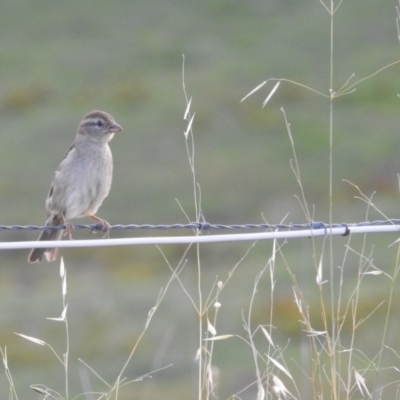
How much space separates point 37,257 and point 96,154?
109 cm

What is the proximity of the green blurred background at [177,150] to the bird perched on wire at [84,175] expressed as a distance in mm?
6811

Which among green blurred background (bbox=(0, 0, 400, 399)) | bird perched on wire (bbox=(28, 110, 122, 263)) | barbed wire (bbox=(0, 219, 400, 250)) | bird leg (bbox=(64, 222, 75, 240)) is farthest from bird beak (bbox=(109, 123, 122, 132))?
green blurred background (bbox=(0, 0, 400, 399))

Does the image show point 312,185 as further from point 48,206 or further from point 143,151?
point 48,206

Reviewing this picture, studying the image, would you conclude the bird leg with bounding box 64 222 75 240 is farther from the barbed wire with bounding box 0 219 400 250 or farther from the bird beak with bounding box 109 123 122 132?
the barbed wire with bounding box 0 219 400 250

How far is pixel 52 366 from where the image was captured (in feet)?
86.3

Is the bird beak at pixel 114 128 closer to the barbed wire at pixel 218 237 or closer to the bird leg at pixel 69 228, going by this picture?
the bird leg at pixel 69 228

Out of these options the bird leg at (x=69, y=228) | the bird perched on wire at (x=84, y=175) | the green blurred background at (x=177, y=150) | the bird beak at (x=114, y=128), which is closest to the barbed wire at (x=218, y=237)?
the bird leg at (x=69, y=228)

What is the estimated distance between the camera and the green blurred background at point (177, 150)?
27250 mm

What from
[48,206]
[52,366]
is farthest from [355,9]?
[48,206]

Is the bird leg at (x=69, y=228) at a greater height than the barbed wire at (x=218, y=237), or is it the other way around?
the barbed wire at (x=218, y=237)

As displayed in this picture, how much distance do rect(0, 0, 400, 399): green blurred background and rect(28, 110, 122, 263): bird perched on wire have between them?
681 centimetres

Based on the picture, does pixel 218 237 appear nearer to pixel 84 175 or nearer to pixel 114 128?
pixel 84 175

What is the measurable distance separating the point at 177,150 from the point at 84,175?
32279mm

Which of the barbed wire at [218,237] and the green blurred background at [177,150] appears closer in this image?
the barbed wire at [218,237]
